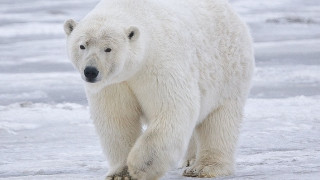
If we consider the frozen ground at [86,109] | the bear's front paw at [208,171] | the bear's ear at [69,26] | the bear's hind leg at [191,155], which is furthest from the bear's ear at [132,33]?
the bear's hind leg at [191,155]

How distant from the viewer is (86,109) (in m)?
8.81

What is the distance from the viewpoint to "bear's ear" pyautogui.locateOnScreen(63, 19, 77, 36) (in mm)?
5008

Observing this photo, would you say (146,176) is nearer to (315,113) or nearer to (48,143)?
(48,143)

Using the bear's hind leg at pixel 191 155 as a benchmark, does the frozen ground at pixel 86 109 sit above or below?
below

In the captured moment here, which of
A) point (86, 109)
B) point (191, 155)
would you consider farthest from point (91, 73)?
point (86, 109)

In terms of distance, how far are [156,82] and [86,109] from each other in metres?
3.77

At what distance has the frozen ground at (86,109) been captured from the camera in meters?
6.04

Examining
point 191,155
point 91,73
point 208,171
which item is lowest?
point 191,155

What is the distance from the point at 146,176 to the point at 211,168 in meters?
0.82

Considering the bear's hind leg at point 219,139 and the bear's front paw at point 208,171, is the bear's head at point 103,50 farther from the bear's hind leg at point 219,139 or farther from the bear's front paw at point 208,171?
the bear's hind leg at point 219,139

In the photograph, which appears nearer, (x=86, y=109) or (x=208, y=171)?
(x=208, y=171)

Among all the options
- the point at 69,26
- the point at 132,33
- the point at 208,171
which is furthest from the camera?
the point at 208,171

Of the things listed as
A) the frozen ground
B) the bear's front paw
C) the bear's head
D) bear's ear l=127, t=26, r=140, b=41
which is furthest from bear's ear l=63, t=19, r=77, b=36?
the bear's front paw

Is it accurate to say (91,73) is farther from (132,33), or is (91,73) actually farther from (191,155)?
(191,155)
